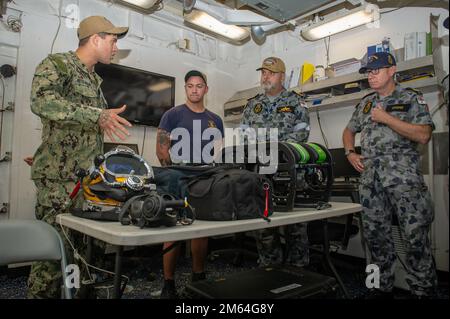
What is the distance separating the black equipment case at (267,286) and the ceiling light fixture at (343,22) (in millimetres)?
2651

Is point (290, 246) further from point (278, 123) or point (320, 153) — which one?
point (278, 123)

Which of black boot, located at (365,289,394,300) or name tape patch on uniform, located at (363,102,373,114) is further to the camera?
name tape patch on uniform, located at (363,102,373,114)

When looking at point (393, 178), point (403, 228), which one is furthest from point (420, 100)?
point (403, 228)

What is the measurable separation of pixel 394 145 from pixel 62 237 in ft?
6.74

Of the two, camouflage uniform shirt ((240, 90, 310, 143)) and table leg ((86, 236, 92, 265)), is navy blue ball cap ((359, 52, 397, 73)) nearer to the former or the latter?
camouflage uniform shirt ((240, 90, 310, 143))

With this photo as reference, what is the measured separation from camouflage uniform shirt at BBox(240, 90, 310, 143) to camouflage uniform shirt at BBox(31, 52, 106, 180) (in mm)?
1281

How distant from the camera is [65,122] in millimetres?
1418

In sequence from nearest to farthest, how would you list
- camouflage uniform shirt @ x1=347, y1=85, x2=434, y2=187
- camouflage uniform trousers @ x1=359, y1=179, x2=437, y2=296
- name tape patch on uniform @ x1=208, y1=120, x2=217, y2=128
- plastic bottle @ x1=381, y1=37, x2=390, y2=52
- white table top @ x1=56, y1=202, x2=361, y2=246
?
white table top @ x1=56, y1=202, x2=361, y2=246, camouflage uniform trousers @ x1=359, y1=179, x2=437, y2=296, camouflage uniform shirt @ x1=347, y1=85, x2=434, y2=187, name tape patch on uniform @ x1=208, y1=120, x2=217, y2=128, plastic bottle @ x1=381, y1=37, x2=390, y2=52

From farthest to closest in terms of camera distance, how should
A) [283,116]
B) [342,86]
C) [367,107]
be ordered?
[342,86], [283,116], [367,107]

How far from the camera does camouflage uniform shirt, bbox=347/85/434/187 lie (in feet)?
6.71

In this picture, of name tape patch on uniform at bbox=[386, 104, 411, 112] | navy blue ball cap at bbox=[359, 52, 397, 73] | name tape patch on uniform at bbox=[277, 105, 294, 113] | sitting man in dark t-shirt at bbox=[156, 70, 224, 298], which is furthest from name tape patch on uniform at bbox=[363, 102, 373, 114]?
sitting man in dark t-shirt at bbox=[156, 70, 224, 298]

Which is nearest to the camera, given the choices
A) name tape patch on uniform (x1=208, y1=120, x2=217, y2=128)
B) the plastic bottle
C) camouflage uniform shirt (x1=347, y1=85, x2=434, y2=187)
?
camouflage uniform shirt (x1=347, y1=85, x2=434, y2=187)
